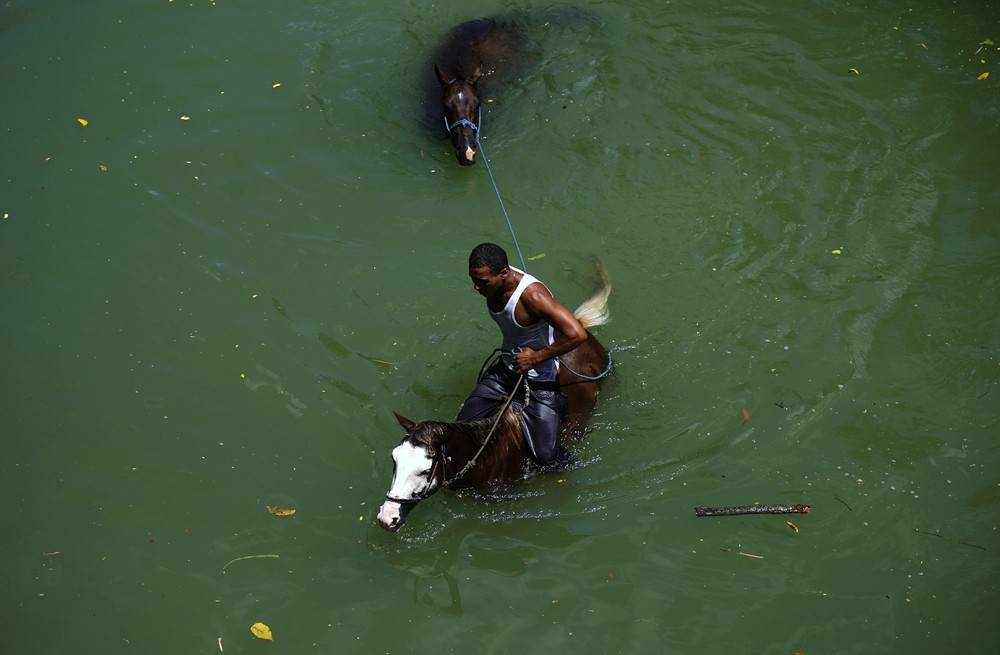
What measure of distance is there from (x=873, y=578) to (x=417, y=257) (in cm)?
466

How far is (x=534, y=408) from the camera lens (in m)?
6.45

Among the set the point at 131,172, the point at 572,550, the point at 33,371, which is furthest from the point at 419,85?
the point at 572,550

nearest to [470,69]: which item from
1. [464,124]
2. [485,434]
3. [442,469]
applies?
[464,124]

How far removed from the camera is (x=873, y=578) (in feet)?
20.1

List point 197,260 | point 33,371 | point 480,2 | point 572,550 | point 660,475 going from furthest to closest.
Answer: point 480,2 < point 197,260 < point 33,371 < point 660,475 < point 572,550

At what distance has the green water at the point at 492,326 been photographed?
20.0ft

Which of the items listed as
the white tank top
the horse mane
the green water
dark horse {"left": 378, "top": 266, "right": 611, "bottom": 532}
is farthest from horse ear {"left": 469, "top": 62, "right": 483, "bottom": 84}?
the horse mane

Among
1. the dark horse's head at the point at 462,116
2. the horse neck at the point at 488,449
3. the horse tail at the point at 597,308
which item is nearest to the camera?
the horse neck at the point at 488,449

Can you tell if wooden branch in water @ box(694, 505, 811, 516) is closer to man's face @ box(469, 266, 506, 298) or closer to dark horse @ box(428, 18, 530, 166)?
man's face @ box(469, 266, 506, 298)

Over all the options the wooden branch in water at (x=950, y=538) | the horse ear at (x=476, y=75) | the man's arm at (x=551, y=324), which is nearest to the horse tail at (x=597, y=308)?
the man's arm at (x=551, y=324)

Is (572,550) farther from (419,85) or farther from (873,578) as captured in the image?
(419,85)

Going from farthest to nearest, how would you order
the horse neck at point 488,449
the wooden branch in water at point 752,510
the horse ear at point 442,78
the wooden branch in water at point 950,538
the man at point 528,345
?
1. the horse ear at point 442,78
2. the wooden branch in water at point 752,510
3. the wooden branch in water at point 950,538
4. the horse neck at point 488,449
5. the man at point 528,345

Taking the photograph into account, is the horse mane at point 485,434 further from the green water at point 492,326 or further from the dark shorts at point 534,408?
the green water at point 492,326

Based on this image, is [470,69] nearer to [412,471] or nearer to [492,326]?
[492,326]
